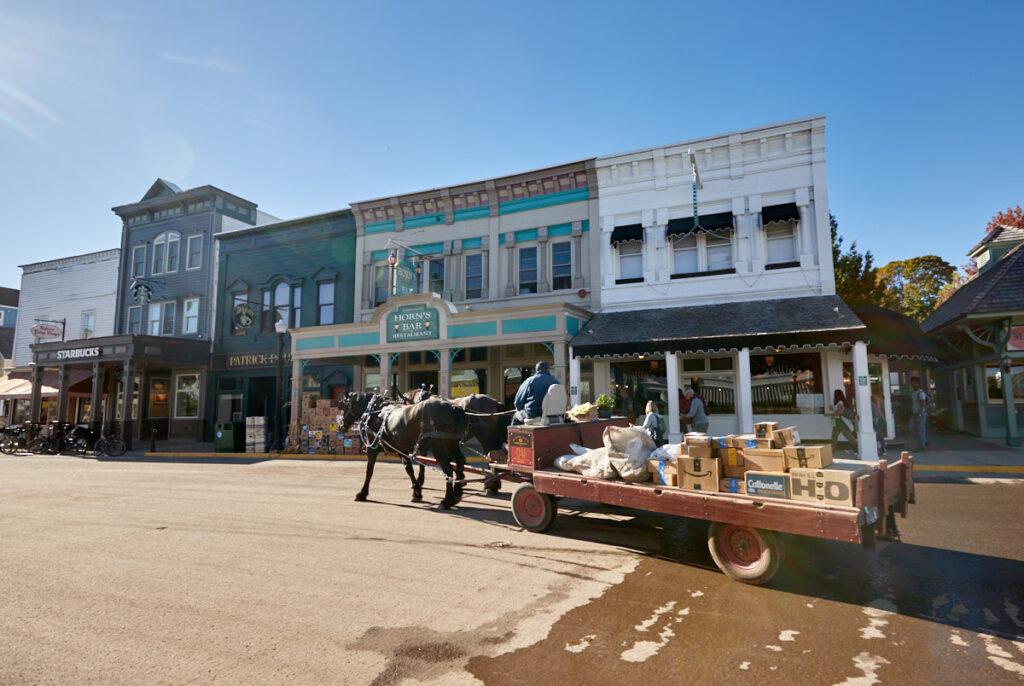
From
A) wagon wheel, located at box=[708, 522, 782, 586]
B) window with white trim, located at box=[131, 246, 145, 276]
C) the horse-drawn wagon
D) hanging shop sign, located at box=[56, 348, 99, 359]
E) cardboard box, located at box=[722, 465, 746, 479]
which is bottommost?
wagon wheel, located at box=[708, 522, 782, 586]

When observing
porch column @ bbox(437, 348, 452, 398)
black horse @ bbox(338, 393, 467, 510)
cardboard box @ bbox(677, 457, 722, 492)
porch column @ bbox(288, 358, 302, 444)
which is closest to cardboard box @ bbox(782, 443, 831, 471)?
cardboard box @ bbox(677, 457, 722, 492)

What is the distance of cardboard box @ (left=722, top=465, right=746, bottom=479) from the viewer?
5223 millimetres

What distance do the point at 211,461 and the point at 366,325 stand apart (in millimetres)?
6962

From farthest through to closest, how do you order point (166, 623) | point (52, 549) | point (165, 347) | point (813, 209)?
point (165, 347) < point (813, 209) < point (52, 549) < point (166, 623)

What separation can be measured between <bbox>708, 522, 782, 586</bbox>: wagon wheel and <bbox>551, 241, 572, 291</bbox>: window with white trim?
1489 cm

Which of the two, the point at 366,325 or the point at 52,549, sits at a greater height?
the point at 366,325

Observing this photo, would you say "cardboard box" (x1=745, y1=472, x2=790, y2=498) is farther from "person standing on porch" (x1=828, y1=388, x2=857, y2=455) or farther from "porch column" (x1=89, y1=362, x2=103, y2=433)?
"porch column" (x1=89, y1=362, x2=103, y2=433)

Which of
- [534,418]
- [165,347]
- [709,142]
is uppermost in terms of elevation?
[709,142]

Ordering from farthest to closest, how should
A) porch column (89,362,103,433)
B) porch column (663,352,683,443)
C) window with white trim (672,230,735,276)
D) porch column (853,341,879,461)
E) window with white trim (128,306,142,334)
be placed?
1. window with white trim (128,306,142,334)
2. porch column (89,362,103,433)
3. window with white trim (672,230,735,276)
4. porch column (663,352,683,443)
5. porch column (853,341,879,461)

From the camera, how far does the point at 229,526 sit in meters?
7.89

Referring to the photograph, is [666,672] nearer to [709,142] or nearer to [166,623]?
[166,623]

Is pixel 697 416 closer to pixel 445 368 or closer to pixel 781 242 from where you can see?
pixel 781 242

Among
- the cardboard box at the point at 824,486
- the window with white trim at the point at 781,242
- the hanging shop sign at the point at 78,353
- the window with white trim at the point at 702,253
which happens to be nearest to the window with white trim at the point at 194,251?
the hanging shop sign at the point at 78,353

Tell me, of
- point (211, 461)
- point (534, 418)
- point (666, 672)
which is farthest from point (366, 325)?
point (666, 672)
